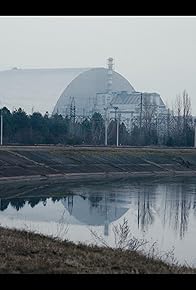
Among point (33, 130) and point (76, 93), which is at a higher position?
point (76, 93)

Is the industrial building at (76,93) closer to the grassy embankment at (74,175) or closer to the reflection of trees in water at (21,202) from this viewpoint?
the grassy embankment at (74,175)

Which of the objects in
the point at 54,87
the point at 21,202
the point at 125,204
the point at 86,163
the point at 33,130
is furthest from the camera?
the point at 54,87

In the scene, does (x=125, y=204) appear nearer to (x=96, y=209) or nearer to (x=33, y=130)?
(x=96, y=209)

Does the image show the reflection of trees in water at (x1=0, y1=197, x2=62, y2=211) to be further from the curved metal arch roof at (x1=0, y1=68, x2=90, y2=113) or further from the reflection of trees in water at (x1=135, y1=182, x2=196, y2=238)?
the curved metal arch roof at (x1=0, y1=68, x2=90, y2=113)

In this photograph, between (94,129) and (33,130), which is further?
(94,129)

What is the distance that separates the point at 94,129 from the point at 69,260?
47.1m

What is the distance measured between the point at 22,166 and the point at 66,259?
23650 millimetres

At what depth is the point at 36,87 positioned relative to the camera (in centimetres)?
7550

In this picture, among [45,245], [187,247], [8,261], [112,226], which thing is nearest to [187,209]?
[112,226]

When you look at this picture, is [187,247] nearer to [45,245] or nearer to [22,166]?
[45,245]

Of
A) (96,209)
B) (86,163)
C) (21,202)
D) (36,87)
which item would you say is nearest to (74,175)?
(86,163)

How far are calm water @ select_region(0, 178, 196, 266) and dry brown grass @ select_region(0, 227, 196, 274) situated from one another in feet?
6.56

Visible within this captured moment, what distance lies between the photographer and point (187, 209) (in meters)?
17.5
